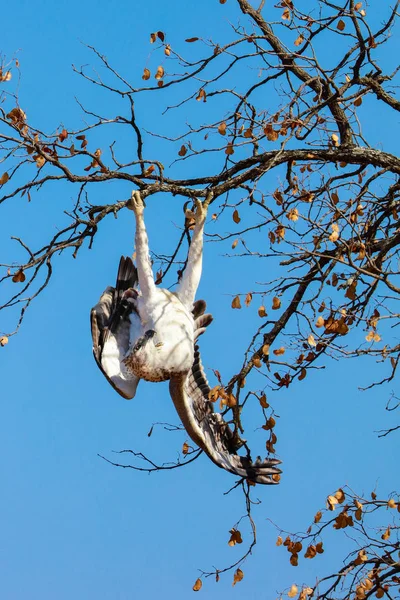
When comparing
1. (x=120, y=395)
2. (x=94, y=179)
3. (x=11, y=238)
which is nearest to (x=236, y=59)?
(x=94, y=179)

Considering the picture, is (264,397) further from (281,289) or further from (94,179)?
(94,179)

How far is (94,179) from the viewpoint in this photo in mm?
8383

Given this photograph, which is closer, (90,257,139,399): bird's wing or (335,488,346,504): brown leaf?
(90,257,139,399): bird's wing

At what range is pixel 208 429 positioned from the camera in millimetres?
8461

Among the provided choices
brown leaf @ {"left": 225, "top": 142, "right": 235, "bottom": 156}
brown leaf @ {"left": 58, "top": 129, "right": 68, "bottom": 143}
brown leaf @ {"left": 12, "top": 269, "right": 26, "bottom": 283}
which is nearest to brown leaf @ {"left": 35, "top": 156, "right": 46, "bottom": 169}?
brown leaf @ {"left": 58, "top": 129, "right": 68, "bottom": 143}

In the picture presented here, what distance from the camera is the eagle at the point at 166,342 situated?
7.89m

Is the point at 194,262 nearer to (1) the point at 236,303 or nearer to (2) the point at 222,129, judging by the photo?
(1) the point at 236,303

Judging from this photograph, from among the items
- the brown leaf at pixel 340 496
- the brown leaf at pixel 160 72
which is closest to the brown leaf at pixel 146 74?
the brown leaf at pixel 160 72

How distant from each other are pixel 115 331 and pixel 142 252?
0.52m

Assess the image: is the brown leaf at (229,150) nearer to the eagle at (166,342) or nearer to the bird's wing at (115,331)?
the eagle at (166,342)

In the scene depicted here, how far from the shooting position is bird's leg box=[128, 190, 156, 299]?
26.3 feet

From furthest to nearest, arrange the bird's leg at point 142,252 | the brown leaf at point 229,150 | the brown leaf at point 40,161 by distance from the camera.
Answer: the brown leaf at point 229,150 → the brown leaf at point 40,161 → the bird's leg at point 142,252

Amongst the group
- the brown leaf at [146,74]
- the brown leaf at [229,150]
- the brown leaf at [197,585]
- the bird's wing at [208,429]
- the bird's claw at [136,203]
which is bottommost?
the brown leaf at [197,585]

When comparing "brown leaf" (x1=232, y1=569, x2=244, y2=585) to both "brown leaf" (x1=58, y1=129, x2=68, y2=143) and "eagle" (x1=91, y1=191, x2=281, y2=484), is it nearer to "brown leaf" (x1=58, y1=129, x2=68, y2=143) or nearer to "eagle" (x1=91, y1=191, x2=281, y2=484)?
"eagle" (x1=91, y1=191, x2=281, y2=484)
